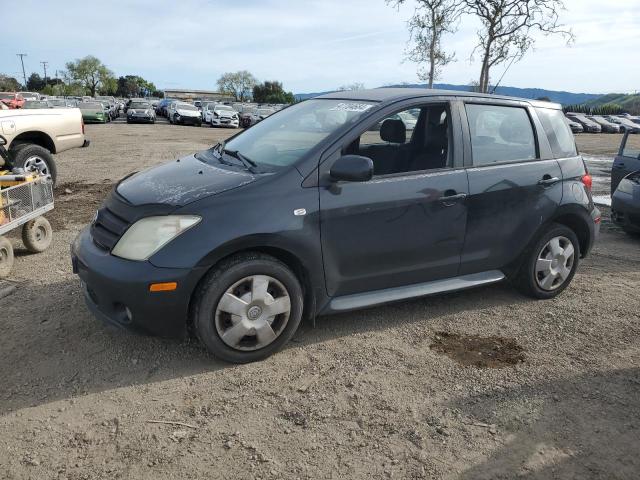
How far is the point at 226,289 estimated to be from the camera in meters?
3.26

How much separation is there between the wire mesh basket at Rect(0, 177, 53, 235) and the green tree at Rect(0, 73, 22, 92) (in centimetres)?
10479

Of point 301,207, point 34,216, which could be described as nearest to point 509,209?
point 301,207

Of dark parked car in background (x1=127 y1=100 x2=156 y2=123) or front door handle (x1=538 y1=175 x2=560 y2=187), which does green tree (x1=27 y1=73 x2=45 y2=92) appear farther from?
front door handle (x1=538 y1=175 x2=560 y2=187)

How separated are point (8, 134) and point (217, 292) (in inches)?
237

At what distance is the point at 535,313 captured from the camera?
4461 millimetres

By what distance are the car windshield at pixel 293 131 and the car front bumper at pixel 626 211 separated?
4.64m

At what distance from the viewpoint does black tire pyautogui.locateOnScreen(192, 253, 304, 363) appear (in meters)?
3.24

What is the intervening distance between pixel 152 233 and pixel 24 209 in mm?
2776

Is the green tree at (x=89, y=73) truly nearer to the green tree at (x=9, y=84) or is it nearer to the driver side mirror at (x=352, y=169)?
the green tree at (x=9, y=84)

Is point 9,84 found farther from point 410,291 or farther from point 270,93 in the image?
point 410,291

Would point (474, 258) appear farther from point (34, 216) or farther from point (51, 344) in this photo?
point (34, 216)

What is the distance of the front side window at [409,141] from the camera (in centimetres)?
396

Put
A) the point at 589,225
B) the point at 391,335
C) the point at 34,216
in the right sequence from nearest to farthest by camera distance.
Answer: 1. the point at 391,335
2. the point at 589,225
3. the point at 34,216

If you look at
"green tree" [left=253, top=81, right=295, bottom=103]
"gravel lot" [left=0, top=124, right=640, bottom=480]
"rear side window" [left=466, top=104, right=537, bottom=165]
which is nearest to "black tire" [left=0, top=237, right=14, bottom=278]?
"gravel lot" [left=0, top=124, right=640, bottom=480]
